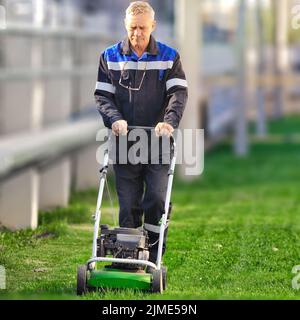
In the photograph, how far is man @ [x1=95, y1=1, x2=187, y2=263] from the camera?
5387 millimetres

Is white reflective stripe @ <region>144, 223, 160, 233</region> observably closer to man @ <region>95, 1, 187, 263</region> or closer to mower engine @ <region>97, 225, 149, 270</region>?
mower engine @ <region>97, 225, 149, 270</region>

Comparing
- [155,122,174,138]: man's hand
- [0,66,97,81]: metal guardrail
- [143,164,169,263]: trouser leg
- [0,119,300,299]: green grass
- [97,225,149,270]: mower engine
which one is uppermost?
[0,66,97,81]: metal guardrail

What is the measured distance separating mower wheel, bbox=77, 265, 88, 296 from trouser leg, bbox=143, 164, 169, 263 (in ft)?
1.72

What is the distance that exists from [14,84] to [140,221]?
2410mm

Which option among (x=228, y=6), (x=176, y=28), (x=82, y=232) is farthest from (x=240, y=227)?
(x=228, y=6)

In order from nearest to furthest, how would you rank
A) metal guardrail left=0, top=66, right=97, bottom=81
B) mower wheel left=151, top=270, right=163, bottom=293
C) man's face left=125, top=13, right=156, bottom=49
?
1. man's face left=125, top=13, right=156, bottom=49
2. mower wheel left=151, top=270, right=163, bottom=293
3. metal guardrail left=0, top=66, right=97, bottom=81

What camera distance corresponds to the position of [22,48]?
318 inches

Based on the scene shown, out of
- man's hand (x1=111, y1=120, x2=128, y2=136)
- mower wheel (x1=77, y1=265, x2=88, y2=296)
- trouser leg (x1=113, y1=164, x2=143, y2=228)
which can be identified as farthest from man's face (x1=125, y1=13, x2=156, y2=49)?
mower wheel (x1=77, y1=265, x2=88, y2=296)

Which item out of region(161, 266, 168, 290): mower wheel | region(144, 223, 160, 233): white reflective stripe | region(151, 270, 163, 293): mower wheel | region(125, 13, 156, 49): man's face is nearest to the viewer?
region(125, 13, 156, 49): man's face

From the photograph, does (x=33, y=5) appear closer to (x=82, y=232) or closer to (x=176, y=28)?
(x=82, y=232)

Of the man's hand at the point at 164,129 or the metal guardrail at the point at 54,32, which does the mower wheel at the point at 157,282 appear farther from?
the metal guardrail at the point at 54,32

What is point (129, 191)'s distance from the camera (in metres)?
5.74

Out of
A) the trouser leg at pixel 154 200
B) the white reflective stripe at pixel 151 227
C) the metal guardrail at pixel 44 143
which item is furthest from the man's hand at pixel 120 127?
the metal guardrail at pixel 44 143

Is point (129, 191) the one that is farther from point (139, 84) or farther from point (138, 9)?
point (138, 9)
